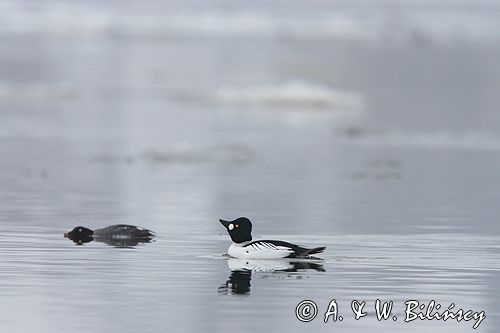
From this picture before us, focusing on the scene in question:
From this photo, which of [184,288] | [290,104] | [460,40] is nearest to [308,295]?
[184,288]

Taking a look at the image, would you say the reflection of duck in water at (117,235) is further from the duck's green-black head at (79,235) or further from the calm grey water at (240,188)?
the calm grey water at (240,188)

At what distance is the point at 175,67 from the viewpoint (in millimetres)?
64438

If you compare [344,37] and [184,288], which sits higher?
[344,37]

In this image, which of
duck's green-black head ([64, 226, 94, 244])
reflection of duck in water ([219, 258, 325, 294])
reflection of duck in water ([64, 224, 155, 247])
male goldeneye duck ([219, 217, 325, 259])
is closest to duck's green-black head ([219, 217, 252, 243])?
male goldeneye duck ([219, 217, 325, 259])

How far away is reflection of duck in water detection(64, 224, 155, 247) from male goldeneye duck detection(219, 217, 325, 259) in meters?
1.63

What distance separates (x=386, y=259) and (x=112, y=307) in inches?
162

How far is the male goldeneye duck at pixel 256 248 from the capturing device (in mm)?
17125

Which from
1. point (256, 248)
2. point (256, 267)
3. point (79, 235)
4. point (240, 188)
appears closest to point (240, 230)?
point (256, 248)

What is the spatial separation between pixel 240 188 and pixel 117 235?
6.48 metres

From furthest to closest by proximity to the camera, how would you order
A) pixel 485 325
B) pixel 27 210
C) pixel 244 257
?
pixel 27 210
pixel 244 257
pixel 485 325

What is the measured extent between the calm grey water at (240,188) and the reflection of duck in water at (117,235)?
8.0 inches

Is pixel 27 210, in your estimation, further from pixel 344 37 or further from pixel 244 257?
pixel 344 37

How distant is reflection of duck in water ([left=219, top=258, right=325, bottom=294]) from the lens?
52.3ft

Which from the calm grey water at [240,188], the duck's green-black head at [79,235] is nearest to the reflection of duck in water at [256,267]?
the calm grey water at [240,188]
